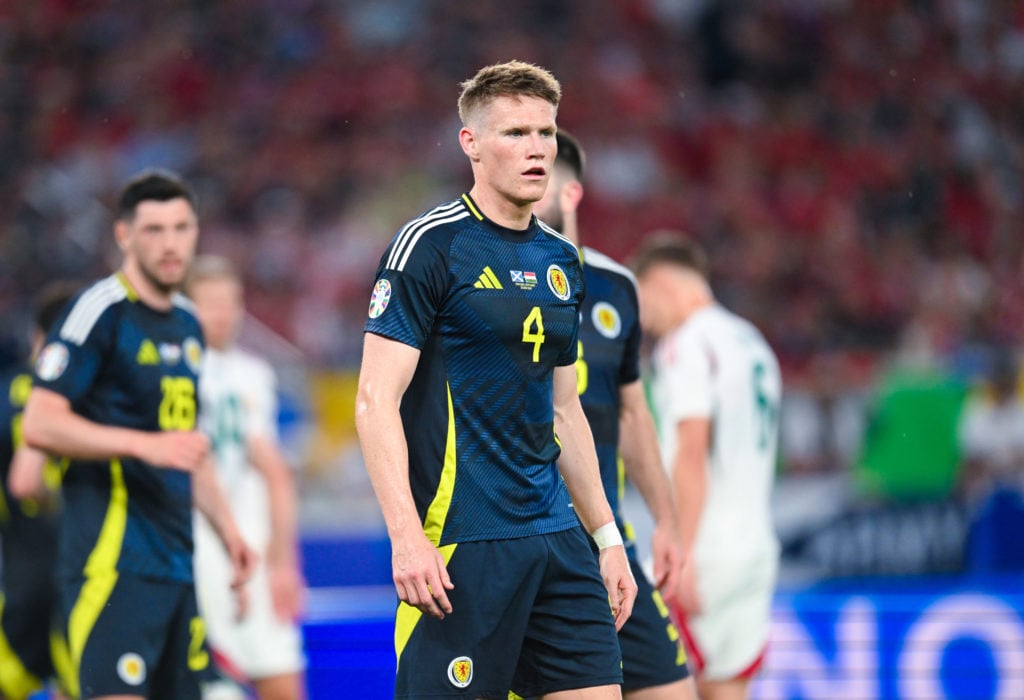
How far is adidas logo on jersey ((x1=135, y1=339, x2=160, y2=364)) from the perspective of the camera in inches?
228

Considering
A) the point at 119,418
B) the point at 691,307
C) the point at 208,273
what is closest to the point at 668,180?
the point at 208,273

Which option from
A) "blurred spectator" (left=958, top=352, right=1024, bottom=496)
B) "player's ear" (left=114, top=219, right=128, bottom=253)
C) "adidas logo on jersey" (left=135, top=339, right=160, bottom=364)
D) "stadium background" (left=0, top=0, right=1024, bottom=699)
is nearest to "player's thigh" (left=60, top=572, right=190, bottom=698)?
"adidas logo on jersey" (left=135, top=339, right=160, bottom=364)

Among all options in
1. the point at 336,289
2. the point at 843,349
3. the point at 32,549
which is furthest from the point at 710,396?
the point at 336,289

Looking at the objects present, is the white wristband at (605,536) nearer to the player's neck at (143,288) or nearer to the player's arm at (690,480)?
the player's arm at (690,480)

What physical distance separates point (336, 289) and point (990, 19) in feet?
31.2

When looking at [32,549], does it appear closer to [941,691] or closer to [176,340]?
[176,340]

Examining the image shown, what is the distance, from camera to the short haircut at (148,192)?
5.95 metres

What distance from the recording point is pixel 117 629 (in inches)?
218

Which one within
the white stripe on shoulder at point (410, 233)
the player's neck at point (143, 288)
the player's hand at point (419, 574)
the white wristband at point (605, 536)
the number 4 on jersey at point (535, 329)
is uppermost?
the player's neck at point (143, 288)

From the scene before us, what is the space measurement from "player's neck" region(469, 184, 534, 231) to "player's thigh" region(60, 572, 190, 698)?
2.24 meters

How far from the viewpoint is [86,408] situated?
18.9ft

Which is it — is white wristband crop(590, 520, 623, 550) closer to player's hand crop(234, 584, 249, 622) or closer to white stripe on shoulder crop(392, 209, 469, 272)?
white stripe on shoulder crop(392, 209, 469, 272)

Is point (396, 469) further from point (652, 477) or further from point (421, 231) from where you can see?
point (652, 477)

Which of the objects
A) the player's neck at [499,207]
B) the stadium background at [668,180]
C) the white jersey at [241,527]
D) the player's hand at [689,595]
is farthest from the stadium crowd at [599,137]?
the player's neck at [499,207]
